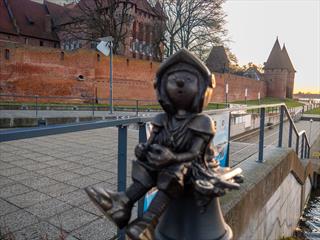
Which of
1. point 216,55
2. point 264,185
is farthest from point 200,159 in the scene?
point 216,55

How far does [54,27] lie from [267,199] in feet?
135

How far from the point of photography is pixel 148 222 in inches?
45.7

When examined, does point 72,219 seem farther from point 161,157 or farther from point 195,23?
point 195,23

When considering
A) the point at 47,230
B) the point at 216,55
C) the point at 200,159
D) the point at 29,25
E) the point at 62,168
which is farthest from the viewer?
the point at 216,55

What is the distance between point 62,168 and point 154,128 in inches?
134

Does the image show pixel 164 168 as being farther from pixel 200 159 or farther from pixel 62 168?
pixel 62 168

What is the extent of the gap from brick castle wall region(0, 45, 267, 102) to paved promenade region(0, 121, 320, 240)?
1660 cm

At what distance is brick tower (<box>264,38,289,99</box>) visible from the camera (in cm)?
5356

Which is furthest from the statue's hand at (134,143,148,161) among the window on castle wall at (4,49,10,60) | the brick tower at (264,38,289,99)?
the brick tower at (264,38,289,99)

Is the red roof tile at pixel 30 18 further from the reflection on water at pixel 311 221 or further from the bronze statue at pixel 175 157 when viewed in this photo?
the bronze statue at pixel 175 157

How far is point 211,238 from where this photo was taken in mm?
1321

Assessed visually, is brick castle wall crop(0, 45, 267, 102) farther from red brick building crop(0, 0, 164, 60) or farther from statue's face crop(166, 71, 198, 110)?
statue's face crop(166, 71, 198, 110)

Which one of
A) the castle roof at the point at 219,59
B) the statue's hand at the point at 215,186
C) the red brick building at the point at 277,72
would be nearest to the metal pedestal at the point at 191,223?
the statue's hand at the point at 215,186

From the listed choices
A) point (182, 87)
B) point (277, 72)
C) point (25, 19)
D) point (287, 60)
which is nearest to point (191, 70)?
point (182, 87)
